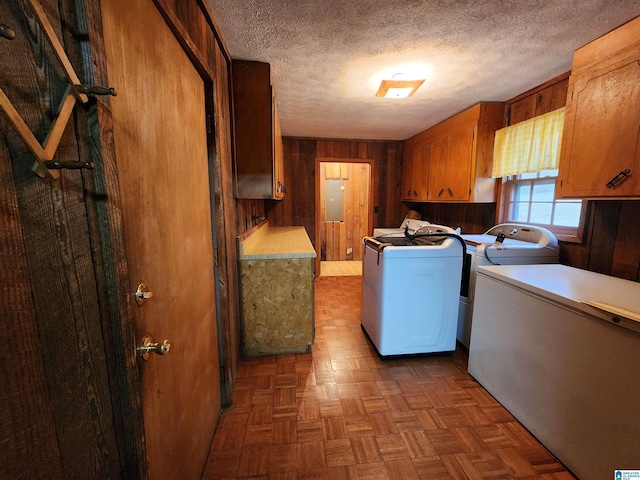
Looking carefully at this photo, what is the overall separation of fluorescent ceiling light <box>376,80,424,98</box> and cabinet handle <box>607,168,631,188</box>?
139 centimetres

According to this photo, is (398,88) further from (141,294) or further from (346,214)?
(346,214)

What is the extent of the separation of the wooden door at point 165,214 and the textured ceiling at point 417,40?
2.04ft

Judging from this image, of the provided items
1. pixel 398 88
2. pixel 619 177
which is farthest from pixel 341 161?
pixel 619 177

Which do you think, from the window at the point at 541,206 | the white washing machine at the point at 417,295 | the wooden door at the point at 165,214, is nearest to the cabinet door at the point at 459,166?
the window at the point at 541,206

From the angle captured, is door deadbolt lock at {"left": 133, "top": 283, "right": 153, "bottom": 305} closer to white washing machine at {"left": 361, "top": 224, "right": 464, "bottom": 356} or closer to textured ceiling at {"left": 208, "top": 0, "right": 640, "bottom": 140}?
textured ceiling at {"left": 208, "top": 0, "right": 640, "bottom": 140}

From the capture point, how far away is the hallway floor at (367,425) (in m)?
1.27

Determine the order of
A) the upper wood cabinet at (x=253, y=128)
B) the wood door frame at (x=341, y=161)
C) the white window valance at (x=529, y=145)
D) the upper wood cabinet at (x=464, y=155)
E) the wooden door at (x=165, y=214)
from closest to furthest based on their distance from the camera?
the wooden door at (x=165, y=214), the upper wood cabinet at (x=253, y=128), the white window valance at (x=529, y=145), the upper wood cabinet at (x=464, y=155), the wood door frame at (x=341, y=161)

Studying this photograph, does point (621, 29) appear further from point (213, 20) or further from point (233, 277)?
point (233, 277)

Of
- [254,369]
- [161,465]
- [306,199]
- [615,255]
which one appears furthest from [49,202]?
[306,199]

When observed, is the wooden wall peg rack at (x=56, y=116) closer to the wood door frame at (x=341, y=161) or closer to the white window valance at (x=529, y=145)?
the white window valance at (x=529, y=145)

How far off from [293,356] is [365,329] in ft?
2.43

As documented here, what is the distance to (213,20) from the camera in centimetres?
137

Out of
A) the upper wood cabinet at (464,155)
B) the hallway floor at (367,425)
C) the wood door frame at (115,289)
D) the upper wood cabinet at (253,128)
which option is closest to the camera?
the wood door frame at (115,289)

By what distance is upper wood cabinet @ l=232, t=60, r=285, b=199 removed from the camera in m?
1.88
